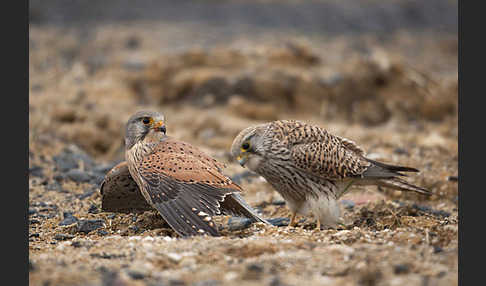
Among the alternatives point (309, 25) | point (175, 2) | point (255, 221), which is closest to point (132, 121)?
point (255, 221)

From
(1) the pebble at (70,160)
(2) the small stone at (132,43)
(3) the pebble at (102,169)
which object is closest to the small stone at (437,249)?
(3) the pebble at (102,169)

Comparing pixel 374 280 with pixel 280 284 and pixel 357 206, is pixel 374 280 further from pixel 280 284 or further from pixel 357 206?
pixel 357 206

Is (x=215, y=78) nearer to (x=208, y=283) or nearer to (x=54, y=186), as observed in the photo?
(x=54, y=186)

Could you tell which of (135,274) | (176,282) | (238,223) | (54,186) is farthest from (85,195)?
(176,282)

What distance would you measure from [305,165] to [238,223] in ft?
2.81

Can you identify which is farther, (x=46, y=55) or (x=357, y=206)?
(x=46, y=55)

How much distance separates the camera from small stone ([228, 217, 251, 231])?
13.9ft

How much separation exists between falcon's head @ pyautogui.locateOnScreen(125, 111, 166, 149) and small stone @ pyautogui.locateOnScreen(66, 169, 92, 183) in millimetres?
1764

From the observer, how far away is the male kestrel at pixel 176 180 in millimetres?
4145

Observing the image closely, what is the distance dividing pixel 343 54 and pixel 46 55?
6959 mm

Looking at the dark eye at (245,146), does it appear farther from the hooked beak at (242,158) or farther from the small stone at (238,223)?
the small stone at (238,223)

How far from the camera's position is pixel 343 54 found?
13047 mm

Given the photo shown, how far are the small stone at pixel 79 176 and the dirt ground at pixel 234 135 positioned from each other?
14 millimetres

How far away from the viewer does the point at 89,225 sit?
4.68m
